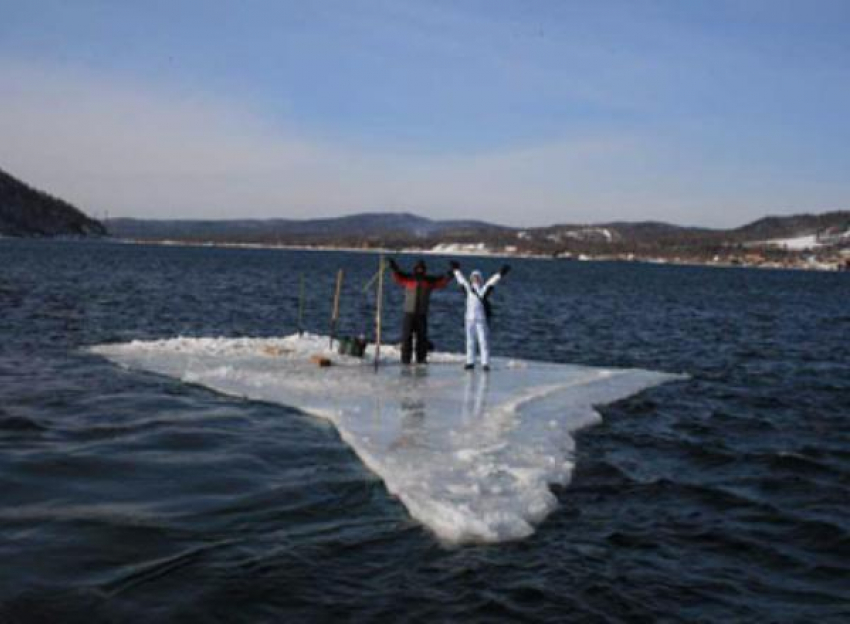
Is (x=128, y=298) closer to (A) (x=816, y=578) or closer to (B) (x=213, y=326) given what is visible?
(B) (x=213, y=326)

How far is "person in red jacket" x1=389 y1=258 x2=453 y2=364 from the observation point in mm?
18984

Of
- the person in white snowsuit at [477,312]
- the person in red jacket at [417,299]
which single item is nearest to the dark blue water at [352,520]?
the person in white snowsuit at [477,312]

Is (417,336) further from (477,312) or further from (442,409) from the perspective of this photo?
(442,409)

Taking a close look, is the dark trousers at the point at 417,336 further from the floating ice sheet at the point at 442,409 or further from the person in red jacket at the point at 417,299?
the floating ice sheet at the point at 442,409

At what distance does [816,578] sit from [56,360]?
17.2 m

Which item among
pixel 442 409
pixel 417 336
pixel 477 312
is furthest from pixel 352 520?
pixel 417 336

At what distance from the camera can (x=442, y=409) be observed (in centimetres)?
1464

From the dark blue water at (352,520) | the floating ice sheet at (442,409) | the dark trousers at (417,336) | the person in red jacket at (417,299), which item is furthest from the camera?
the dark trousers at (417,336)

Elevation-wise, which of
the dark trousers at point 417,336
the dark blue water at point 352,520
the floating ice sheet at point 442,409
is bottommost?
the dark blue water at point 352,520

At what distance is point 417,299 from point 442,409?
4.98 m

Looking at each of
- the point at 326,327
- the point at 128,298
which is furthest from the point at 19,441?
the point at 128,298

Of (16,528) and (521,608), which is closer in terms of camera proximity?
(521,608)

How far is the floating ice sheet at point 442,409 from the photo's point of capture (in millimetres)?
9664

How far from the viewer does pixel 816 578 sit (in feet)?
27.6
